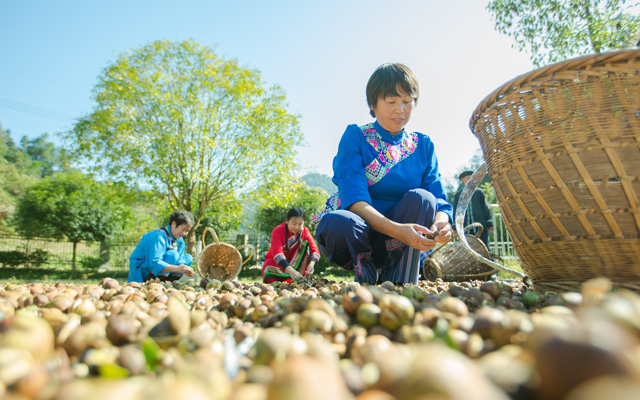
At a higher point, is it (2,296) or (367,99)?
(367,99)

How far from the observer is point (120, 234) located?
52.0 feet

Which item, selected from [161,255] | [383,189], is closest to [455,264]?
[383,189]

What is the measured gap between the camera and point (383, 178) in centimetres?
243

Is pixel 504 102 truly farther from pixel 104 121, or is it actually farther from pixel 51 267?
pixel 51 267

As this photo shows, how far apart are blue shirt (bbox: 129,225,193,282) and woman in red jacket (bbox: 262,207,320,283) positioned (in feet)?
4.07

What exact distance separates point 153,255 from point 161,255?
10 centimetres

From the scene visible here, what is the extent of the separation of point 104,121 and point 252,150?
12.5 ft

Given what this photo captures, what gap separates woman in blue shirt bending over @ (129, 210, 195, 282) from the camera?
434cm

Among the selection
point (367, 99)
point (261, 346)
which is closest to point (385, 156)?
point (367, 99)

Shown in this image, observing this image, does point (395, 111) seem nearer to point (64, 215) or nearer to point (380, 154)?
point (380, 154)

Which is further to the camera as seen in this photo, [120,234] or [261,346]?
[120,234]

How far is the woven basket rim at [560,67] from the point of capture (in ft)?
3.73

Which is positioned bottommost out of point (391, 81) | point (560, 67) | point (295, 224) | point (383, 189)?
point (295, 224)

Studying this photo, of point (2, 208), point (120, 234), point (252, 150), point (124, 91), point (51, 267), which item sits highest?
point (124, 91)
